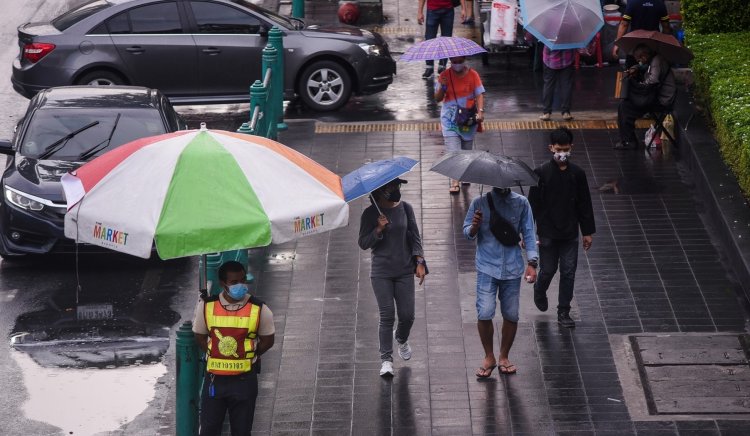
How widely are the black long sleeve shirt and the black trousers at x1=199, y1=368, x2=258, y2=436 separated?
3.29 meters

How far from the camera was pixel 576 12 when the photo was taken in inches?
604

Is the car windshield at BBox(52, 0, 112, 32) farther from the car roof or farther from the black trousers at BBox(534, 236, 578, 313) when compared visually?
the black trousers at BBox(534, 236, 578, 313)

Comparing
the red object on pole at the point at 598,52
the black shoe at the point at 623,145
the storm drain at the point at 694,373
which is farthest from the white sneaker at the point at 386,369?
the red object on pole at the point at 598,52

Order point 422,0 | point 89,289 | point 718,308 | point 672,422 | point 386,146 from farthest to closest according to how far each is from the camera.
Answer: point 422,0, point 386,146, point 89,289, point 718,308, point 672,422

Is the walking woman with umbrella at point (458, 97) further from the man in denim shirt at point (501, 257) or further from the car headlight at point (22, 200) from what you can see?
the car headlight at point (22, 200)

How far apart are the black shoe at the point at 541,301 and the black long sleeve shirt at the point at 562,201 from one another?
1.91 feet

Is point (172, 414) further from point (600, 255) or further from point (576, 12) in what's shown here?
point (576, 12)

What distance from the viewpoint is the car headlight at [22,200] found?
39.9 feet

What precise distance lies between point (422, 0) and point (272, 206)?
40.8 feet

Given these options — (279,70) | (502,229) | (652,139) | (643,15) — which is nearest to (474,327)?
(502,229)

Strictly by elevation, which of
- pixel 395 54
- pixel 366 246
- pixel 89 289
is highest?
pixel 366 246

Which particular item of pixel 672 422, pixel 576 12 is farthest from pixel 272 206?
pixel 576 12

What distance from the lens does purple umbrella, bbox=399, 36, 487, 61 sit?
1234cm

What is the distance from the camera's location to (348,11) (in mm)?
21594
